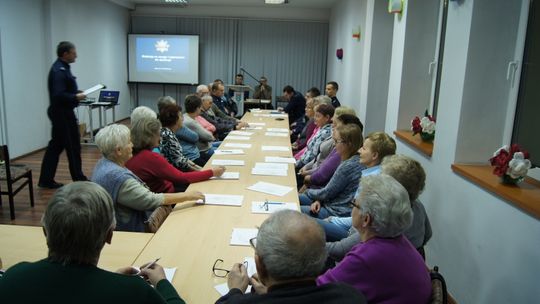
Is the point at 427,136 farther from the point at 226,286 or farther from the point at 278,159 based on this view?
the point at 226,286

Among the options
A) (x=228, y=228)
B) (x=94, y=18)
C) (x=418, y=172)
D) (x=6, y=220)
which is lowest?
(x=6, y=220)

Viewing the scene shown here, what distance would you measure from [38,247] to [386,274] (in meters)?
1.55

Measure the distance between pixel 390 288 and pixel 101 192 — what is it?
103 cm

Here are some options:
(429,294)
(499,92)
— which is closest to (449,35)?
(499,92)

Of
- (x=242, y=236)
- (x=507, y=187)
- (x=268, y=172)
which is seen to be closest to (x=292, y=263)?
(x=242, y=236)

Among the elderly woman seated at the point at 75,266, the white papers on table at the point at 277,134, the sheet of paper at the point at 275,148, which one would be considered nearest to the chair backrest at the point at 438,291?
the elderly woman seated at the point at 75,266

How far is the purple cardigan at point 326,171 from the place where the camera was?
11.3ft

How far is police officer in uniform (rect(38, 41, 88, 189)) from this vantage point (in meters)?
4.88

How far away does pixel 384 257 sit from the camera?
5.09 feet

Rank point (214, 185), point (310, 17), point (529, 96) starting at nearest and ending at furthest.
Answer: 1. point (529, 96)
2. point (214, 185)
3. point (310, 17)

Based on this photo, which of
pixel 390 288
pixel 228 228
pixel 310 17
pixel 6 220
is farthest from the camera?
pixel 310 17

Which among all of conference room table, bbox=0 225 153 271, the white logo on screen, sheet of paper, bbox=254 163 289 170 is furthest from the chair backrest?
the white logo on screen

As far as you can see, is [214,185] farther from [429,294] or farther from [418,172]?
[429,294]

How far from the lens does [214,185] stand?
9.94 ft
